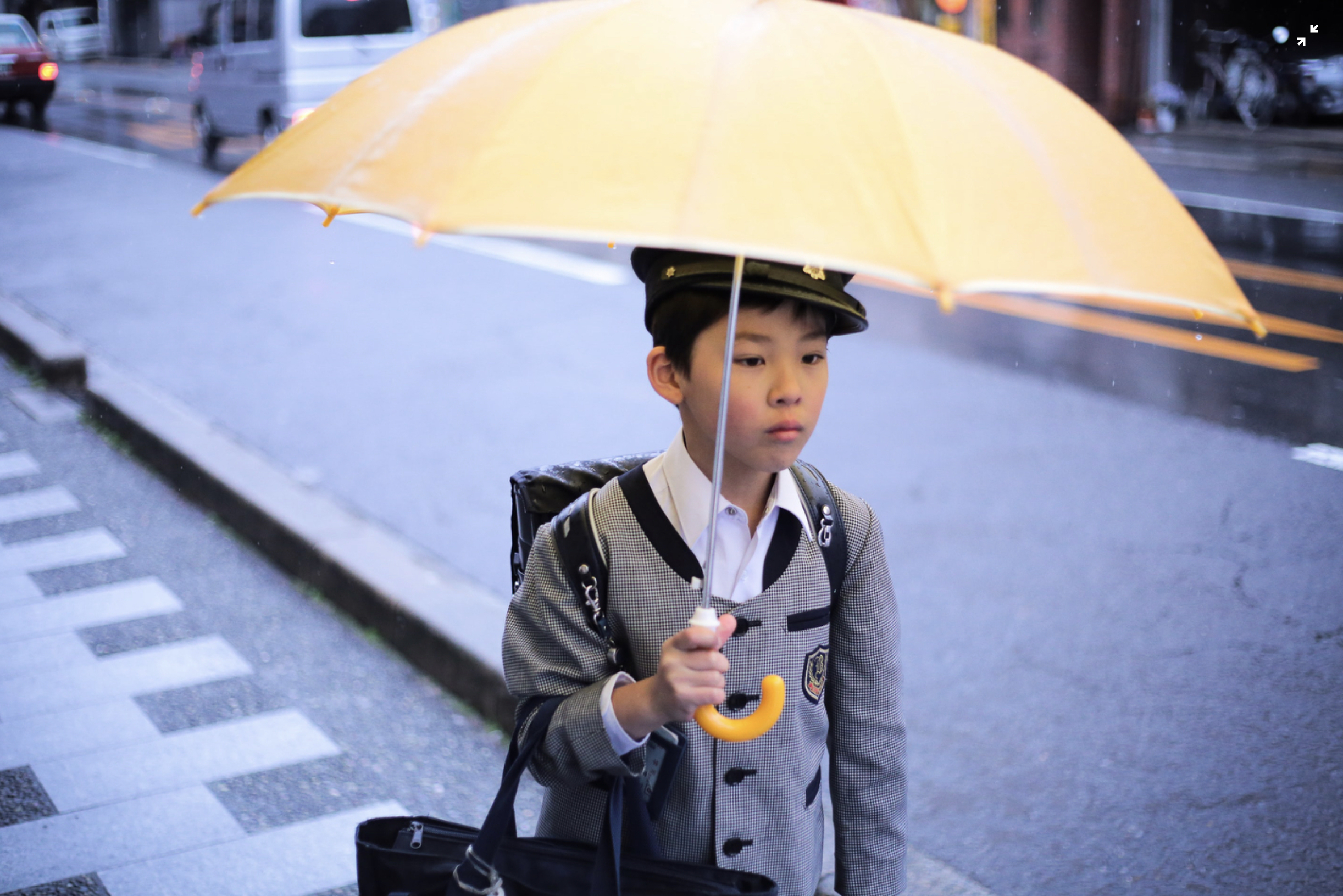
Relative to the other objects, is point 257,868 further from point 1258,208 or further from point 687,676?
point 1258,208

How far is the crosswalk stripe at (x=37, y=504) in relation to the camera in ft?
16.8

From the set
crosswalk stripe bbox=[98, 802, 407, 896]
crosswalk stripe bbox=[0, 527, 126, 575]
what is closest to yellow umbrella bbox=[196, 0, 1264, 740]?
crosswalk stripe bbox=[98, 802, 407, 896]

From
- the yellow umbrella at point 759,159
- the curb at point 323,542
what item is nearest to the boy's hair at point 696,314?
→ the yellow umbrella at point 759,159

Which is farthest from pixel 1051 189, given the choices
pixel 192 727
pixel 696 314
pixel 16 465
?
pixel 16 465

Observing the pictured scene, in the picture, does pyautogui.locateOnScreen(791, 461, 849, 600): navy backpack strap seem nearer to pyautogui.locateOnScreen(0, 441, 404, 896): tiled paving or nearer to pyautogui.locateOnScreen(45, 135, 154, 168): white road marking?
pyautogui.locateOnScreen(0, 441, 404, 896): tiled paving

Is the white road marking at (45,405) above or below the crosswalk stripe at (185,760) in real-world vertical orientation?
above

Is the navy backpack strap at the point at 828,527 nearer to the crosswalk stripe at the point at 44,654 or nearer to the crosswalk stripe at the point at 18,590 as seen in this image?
the crosswalk stripe at the point at 44,654

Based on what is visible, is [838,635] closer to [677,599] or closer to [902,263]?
[677,599]

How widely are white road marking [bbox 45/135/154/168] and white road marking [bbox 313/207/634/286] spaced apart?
6606 mm

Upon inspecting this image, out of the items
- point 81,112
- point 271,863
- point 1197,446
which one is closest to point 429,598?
point 271,863

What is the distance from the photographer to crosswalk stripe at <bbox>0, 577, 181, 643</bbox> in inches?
163

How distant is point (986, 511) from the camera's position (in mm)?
5195

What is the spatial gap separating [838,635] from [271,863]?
172 centimetres

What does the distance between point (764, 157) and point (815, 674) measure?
0.75m
